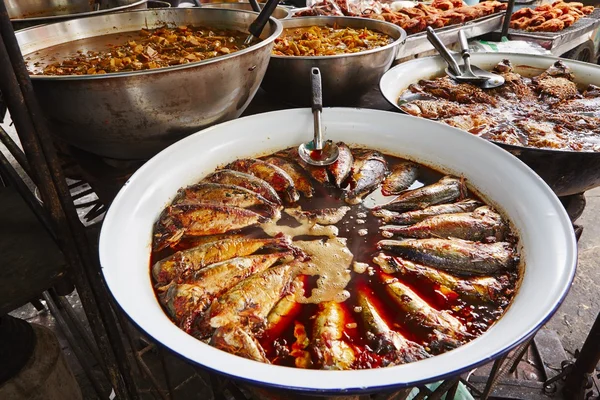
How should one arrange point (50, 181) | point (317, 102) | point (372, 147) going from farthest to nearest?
point (372, 147), point (317, 102), point (50, 181)

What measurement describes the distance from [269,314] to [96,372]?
236 cm

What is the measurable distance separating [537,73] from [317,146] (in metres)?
2.11

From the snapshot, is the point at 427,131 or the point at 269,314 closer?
the point at 269,314

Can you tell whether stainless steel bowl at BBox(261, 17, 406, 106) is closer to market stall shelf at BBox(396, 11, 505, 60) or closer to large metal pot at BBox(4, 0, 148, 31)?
market stall shelf at BBox(396, 11, 505, 60)

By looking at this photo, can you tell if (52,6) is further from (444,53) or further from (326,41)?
(444,53)

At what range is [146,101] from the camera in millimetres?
1398

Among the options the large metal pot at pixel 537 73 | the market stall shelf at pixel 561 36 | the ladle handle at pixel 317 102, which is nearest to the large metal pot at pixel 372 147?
the ladle handle at pixel 317 102

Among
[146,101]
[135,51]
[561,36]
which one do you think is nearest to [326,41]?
[135,51]

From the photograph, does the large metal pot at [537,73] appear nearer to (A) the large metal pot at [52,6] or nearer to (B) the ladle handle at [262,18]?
(B) the ladle handle at [262,18]

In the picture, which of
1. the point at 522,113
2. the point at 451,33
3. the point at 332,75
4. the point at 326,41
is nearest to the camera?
the point at 332,75

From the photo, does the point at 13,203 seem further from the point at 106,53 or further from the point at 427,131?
the point at 427,131

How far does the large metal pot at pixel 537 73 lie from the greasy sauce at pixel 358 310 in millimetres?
414

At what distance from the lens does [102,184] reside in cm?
177

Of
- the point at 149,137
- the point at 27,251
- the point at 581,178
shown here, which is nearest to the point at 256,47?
the point at 149,137
